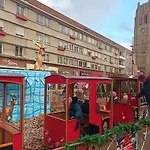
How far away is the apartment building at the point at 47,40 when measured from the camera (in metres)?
25.4

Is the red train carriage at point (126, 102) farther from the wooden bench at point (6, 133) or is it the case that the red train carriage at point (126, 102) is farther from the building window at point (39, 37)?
the building window at point (39, 37)

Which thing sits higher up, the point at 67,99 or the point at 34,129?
the point at 67,99

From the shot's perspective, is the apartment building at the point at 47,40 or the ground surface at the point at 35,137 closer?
the ground surface at the point at 35,137

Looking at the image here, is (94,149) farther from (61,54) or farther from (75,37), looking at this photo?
(75,37)

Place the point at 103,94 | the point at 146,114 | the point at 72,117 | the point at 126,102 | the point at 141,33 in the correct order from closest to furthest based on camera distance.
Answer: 1. the point at 72,117
2. the point at 146,114
3. the point at 103,94
4. the point at 126,102
5. the point at 141,33

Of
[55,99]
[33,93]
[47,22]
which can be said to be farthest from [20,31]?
[33,93]

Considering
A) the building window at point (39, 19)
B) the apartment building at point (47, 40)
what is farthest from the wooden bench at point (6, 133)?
the building window at point (39, 19)

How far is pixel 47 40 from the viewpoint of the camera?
104 feet

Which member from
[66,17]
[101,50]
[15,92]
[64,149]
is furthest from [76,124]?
[101,50]

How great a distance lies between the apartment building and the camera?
83.3 feet

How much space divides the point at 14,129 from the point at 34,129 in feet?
15.0

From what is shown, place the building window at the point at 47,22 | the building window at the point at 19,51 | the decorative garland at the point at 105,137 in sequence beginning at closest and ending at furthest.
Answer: the decorative garland at the point at 105,137, the building window at the point at 19,51, the building window at the point at 47,22

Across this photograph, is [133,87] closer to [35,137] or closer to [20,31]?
[35,137]

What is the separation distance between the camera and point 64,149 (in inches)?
136
